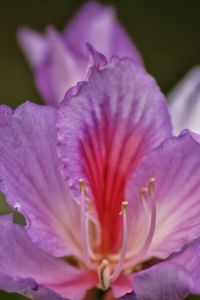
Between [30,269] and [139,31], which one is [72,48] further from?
[139,31]

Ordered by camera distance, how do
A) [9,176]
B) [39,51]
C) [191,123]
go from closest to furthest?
1. [9,176]
2. [191,123]
3. [39,51]

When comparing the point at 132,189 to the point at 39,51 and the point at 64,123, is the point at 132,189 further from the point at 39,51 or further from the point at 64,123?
the point at 39,51

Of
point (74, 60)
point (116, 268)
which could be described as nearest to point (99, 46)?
point (74, 60)

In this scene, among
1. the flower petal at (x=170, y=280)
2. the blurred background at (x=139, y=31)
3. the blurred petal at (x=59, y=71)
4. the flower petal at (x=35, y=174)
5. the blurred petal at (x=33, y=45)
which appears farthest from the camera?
the blurred background at (x=139, y=31)

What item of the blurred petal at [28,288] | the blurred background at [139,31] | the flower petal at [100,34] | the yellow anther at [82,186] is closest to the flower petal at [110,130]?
the yellow anther at [82,186]

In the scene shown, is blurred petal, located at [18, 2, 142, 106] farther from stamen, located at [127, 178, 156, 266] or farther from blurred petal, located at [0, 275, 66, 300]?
blurred petal, located at [0, 275, 66, 300]

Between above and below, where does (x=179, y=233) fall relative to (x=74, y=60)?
below

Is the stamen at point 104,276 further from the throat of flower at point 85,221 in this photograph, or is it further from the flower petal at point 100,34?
the flower petal at point 100,34
